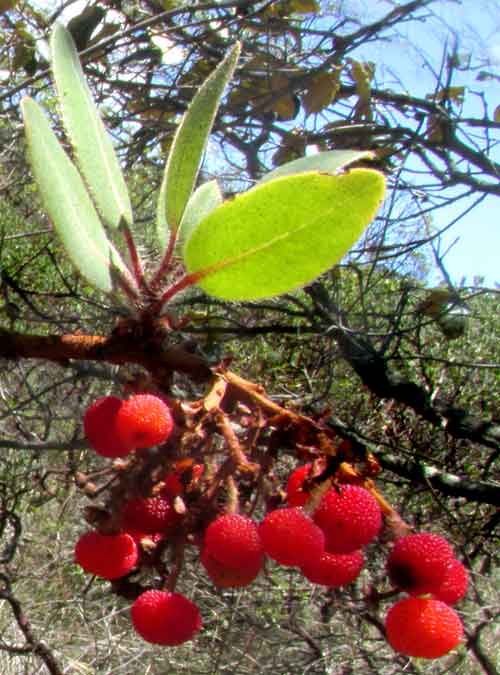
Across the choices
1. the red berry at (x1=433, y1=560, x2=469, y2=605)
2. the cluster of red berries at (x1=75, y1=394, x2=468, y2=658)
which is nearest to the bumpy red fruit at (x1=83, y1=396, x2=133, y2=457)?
the cluster of red berries at (x1=75, y1=394, x2=468, y2=658)

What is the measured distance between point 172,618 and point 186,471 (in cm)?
10

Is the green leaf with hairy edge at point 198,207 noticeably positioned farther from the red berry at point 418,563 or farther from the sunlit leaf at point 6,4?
the sunlit leaf at point 6,4

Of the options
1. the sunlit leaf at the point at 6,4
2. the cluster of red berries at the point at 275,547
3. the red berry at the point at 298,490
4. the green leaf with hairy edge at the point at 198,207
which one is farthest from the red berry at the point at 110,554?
the sunlit leaf at the point at 6,4

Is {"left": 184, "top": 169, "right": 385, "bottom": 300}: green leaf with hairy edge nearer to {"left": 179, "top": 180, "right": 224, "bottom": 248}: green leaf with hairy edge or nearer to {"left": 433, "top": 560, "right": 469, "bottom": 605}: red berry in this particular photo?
{"left": 179, "top": 180, "right": 224, "bottom": 248}: green leaf with hairy edge

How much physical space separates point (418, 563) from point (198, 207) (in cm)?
30

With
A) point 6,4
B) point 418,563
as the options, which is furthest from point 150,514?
point 6,4

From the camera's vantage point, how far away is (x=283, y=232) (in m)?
0.46

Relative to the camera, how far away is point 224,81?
1.84 feet

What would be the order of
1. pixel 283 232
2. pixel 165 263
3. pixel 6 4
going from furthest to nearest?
pixel 6 4
pixel 165 263
pixel 283 232

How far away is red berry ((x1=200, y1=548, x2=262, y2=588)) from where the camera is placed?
0.49 m

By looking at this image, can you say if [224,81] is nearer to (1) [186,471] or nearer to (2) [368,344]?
(1) [186,471]

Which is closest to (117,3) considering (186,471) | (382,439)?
(382,439)

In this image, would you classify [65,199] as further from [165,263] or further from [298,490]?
[298,490]

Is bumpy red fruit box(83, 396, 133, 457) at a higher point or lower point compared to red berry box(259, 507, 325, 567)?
higher
